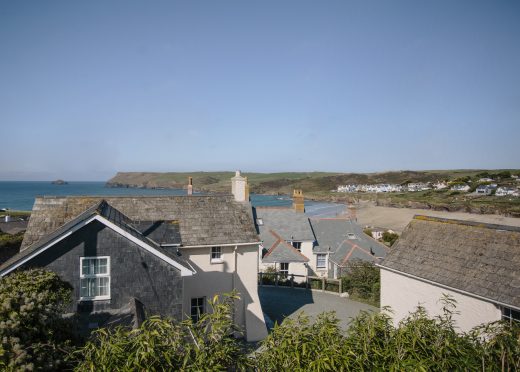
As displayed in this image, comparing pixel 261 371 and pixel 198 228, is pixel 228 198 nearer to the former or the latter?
pixel 198 228

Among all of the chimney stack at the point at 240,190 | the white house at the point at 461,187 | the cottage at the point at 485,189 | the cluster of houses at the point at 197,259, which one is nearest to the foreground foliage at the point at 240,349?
the cluster of houses at the point at 197,259

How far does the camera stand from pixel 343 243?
3903cm

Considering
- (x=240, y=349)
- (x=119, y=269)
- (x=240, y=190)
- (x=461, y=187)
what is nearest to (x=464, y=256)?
(x=240, y=190)

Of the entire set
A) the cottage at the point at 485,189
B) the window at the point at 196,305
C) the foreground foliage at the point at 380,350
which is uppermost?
the foreground foliage at the point at 380,350

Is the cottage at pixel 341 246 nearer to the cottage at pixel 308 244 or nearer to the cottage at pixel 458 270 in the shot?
the cottage at pixel 308 244

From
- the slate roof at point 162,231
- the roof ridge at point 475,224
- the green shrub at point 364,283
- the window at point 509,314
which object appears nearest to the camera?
the window at point 509,314

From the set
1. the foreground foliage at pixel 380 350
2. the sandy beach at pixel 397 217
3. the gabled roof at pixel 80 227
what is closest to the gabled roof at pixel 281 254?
the gabled roof at pixel 80 227

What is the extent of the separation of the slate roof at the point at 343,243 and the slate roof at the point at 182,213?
17.7m

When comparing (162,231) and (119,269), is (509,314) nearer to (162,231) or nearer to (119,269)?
(162,231)

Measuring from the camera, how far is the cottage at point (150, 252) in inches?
521

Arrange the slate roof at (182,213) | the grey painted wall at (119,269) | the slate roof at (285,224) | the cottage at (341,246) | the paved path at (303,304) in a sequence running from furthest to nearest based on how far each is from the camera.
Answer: the slate roof at (285,224) → the cottage at (341,246) → the paved path at (303,304) → the slate roof at (182,213) → the grey painted wall at (119,269)

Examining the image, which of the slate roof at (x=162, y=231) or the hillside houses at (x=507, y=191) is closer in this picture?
the slate roof at (x=162, y=231)

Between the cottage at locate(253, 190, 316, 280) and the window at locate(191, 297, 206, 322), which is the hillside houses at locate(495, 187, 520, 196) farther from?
the window at locate(191, 297, 206, 322)

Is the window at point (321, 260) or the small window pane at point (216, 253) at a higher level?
the small window pane at point (216, 253)
